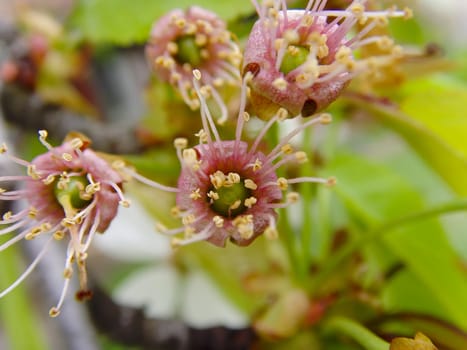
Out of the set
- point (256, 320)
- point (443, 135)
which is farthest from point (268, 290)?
point (443, 135)

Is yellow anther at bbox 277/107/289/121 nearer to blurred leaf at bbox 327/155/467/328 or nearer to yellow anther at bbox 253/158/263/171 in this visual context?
yellow anther at bbox 253/158/263/171

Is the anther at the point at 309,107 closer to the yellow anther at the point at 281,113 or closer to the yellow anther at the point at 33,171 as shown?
the yellow anther at the point at 281,113

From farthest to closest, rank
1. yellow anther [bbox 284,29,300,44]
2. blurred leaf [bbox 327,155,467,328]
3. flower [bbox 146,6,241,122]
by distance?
1. blurred leaf [bbox 327,155,467,328]
2. flower [bbox 146,6,241,122]
3. yellow anther [bbox 284,29,300,44]

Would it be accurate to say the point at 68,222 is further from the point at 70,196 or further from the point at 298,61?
the point at 298,61

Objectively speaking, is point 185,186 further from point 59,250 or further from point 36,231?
point 59,250

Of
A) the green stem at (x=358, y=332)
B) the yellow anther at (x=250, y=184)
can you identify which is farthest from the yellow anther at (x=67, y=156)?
the green stem at (x=358, y=332)

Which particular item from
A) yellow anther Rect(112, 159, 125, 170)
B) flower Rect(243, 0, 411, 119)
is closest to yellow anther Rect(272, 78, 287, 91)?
flower Rect(243, 0, 411, 119)
